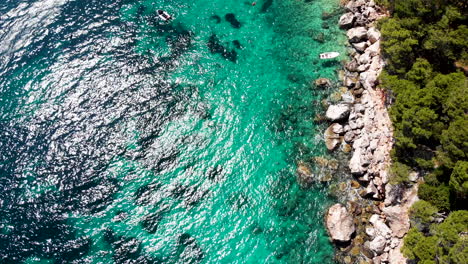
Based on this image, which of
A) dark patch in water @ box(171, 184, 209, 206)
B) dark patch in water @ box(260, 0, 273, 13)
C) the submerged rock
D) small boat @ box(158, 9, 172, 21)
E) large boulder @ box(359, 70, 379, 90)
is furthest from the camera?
dark patch in water @ box(260, 0, 273, 13)

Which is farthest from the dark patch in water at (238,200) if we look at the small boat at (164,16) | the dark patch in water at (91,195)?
the small boat at (164,16)

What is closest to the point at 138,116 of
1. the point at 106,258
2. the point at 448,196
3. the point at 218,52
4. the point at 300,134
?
the point at 218,52

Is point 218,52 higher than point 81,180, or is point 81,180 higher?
point 218,52

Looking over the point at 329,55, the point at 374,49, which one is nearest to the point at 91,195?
the point at 329,55

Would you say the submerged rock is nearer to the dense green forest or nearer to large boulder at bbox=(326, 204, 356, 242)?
the dense green forest

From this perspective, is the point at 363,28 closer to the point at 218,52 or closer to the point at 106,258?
the point at 218,52

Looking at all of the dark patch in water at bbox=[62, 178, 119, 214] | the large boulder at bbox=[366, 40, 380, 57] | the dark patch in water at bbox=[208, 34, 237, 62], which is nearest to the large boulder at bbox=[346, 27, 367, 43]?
the large boulder at bbox=[366, 40, 380, 57]
